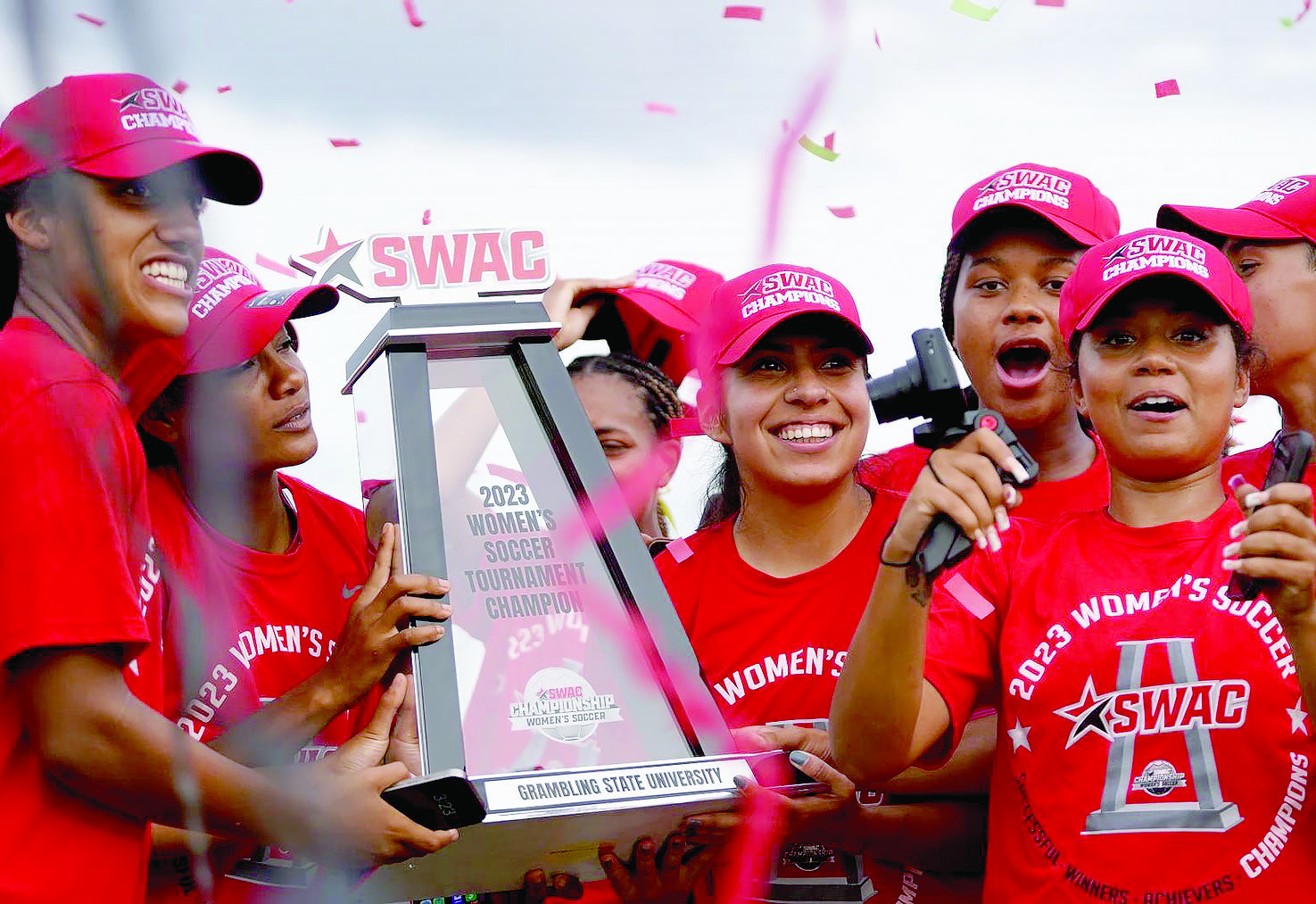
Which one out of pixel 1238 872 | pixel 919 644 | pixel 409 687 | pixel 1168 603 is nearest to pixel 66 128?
pixel 409 687

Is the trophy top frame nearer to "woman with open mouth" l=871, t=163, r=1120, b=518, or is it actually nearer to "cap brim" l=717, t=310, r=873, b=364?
"cap brim" l=717, t=310, r=873, b=364

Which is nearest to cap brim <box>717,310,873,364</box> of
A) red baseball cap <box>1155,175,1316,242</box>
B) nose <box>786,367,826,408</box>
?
nose <box>786,367,826,408</box>

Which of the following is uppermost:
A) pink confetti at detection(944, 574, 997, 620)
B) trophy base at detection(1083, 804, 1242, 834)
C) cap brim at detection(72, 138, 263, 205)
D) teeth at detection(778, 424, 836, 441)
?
cap brim at detection(72, 138, 263, 205)

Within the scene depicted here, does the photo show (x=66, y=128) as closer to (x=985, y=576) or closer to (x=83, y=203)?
(x=83, y=203)

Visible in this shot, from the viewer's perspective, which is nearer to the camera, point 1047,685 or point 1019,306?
point 1047,685

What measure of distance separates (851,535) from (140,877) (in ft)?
5.39

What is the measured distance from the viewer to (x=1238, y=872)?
2467mm

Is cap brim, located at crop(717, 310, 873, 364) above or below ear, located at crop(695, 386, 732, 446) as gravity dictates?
above

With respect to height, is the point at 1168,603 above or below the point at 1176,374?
below

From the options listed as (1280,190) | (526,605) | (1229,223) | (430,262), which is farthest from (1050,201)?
(526,605)

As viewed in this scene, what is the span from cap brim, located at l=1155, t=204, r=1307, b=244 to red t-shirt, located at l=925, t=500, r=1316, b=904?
3.45 feet

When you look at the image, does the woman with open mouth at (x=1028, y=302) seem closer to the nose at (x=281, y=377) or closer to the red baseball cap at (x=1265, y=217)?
the red baseball cap at (x=1265, y=217)

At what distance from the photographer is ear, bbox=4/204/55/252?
8.68ft

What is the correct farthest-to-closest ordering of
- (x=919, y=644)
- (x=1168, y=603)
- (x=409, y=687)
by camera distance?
(x=409, y=687) < (x=1168, y=603) < (x=919, y=644)
